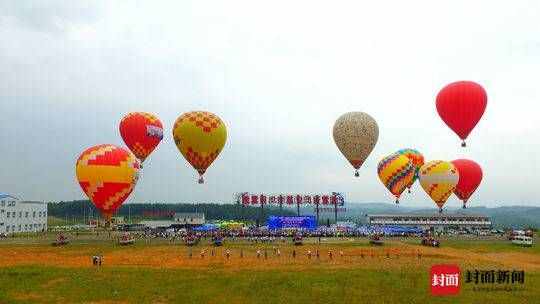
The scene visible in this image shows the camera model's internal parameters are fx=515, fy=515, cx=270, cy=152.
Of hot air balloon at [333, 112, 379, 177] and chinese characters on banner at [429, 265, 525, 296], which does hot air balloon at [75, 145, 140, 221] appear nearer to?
hot air balloon at [333, 112, 379, 177]

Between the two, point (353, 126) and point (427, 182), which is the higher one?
point (353, 126)

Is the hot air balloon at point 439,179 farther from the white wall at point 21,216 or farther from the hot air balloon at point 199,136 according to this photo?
the white wall at point 21,216

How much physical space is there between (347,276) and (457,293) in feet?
27.5

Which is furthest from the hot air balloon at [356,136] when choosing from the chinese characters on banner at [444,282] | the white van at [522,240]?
the chinese characters on banner at [444,282]

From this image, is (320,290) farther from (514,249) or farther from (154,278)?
(514,249)

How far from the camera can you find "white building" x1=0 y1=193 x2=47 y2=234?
4975 inches

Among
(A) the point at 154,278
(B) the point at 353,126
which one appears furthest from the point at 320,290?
(B) the point at 353,126

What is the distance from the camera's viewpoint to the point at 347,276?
3875 cm

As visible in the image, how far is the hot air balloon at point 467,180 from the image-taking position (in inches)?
3457

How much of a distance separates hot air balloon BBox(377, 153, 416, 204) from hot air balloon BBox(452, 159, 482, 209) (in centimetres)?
839

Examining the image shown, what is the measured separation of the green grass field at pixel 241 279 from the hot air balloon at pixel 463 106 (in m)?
16.9

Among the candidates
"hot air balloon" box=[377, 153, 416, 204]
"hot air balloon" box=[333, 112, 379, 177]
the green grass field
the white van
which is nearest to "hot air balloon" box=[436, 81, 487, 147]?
"hot air balloon" box=[333, 112, 379, 177]

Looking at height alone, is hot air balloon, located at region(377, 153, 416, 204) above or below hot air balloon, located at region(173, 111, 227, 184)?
below

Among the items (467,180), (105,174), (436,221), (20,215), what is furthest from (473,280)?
(436,221)
